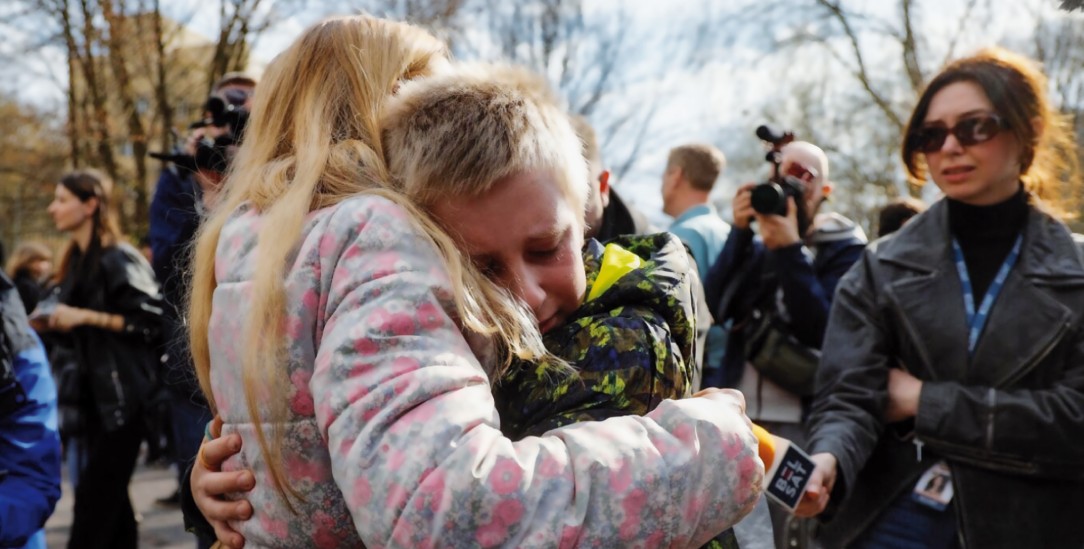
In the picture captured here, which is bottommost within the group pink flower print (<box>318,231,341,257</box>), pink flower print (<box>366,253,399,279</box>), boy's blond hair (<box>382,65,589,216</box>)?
pink flower print (<box>366,253,399,279</box>)

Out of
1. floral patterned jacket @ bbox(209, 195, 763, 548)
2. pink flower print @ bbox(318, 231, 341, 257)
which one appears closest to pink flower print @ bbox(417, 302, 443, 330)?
floral patterned jacket @ bbox(209, 195, 763, 548)

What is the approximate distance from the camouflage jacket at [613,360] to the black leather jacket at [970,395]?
1210mm

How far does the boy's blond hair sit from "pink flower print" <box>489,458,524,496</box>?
382 mm

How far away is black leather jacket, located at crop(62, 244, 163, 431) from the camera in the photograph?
505 cm

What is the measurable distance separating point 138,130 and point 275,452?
14.5 meters

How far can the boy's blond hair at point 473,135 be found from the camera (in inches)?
51.0

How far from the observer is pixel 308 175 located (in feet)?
4.42

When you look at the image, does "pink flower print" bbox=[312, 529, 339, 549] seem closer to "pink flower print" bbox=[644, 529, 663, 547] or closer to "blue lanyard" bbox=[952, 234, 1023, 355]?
"pink flower print" bbox=[644, 529, 663, 547]

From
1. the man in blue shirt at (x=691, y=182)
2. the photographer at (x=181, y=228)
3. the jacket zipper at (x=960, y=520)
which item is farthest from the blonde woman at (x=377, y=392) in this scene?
the man in blue shirt at (x=691, y=182)

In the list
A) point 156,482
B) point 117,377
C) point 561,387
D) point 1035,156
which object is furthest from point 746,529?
point 156,482

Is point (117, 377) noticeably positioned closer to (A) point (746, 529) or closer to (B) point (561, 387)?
(A) point (746, 529)

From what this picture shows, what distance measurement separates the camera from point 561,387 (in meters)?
1.32

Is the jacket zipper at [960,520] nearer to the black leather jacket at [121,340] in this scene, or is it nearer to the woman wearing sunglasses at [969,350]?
the woman wearing sunglasses at [969,350]

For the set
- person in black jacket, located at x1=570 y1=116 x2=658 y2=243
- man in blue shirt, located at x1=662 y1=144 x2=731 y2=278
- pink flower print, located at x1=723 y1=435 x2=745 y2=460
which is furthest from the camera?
man in blue shirt, located at x1=662 y1=144 x2=731 y2=278
